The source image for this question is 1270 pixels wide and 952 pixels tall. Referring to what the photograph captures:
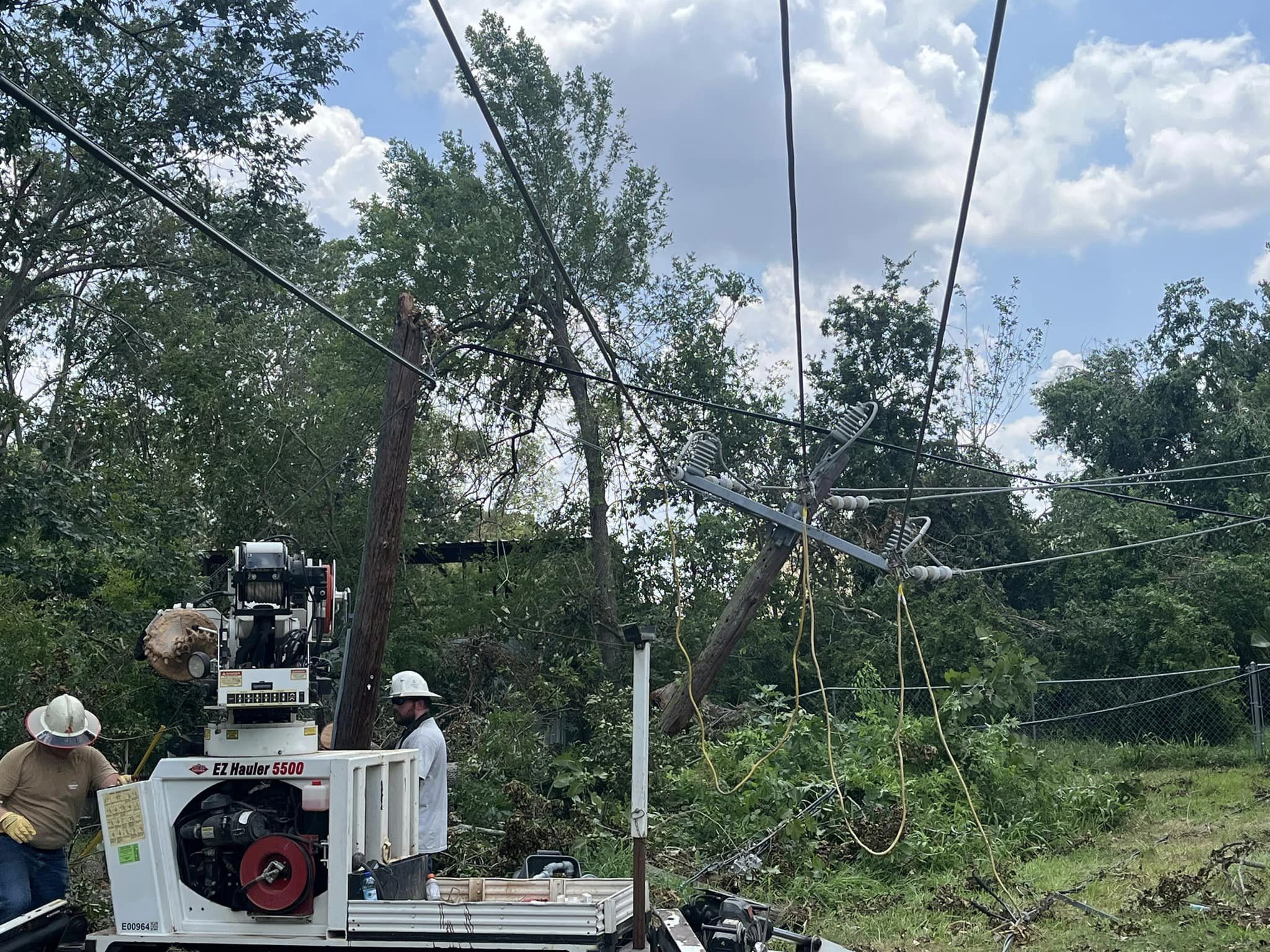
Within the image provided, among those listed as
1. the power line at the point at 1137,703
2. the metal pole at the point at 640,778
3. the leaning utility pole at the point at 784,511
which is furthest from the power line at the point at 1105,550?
the metal pole at the point at 640,778

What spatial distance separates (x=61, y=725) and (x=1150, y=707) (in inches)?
582

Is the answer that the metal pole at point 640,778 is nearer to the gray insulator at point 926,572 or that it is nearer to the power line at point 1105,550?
the gray insulator at point 926,572

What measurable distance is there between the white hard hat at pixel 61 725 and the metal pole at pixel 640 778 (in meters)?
3.48

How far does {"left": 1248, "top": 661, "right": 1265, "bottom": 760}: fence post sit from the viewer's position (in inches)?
605

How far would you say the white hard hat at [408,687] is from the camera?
6934 mm

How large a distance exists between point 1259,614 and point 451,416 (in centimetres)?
1337

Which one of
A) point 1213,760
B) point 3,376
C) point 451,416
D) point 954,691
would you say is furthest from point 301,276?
point 1213,760

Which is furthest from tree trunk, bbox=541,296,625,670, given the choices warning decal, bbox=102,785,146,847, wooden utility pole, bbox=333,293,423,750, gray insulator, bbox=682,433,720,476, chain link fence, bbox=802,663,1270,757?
warning decal, bbox=102,785,146,847

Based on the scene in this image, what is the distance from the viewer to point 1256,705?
50.8 ft

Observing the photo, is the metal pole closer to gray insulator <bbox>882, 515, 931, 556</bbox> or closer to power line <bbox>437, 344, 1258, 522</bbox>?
power line <bbox>437, 344, 1258, 522</bbox>

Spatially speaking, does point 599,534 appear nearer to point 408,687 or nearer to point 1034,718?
point 1034,718

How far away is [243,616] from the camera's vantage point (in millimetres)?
5688

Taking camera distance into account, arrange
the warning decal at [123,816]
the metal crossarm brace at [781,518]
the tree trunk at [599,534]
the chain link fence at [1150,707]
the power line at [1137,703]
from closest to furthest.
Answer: the warning decal at [123,816] < the metal crossarm brace at [781,518] < the power line at [1137,703] < the chain link fence at [1150,707] < the tree trunk at [599,534]

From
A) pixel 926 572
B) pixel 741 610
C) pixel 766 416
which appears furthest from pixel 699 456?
pixel 926 572
